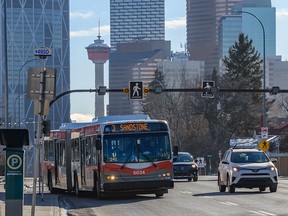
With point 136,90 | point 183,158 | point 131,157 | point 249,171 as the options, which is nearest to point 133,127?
point 131,157

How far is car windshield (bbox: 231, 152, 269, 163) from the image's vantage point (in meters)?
34.5

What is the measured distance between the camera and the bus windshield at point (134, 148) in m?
30.9

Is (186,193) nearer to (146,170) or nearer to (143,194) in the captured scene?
(143,194)

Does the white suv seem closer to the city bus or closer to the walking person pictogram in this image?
the city bus

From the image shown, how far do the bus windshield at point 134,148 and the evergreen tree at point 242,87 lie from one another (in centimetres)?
6824

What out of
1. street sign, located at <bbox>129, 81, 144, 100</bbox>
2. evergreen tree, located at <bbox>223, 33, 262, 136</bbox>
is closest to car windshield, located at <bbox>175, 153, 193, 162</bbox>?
street sign, located at <bbox>129, 81, 144, 100</bbox>

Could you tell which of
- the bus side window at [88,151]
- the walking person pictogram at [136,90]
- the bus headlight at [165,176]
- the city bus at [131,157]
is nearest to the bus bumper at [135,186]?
the city bus at [131,157]

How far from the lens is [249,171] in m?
33.5

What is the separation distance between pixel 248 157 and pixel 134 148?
561 centimetres

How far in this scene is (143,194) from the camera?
3422 cm

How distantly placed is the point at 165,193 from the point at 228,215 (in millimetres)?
11452

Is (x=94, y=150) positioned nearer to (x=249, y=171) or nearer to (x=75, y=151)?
(x=75, y=151)

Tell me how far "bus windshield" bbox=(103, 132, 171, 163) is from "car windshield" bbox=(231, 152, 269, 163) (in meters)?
4.29

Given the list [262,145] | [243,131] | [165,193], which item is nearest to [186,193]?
[165,193]
